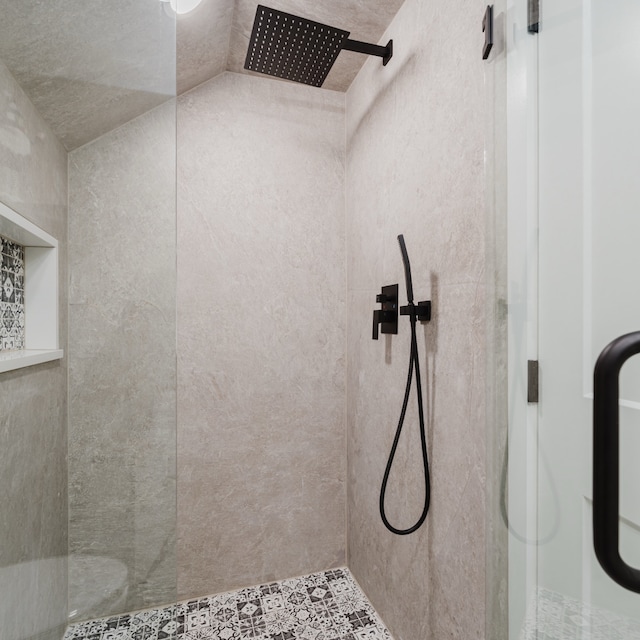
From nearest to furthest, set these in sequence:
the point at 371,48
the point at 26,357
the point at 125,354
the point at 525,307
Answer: the point at 26,357
the point at 525,307
the point at 125,354
the point at 371,48

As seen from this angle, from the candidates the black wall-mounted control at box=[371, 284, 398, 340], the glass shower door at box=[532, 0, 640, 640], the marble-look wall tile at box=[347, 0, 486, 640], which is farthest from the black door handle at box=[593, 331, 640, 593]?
the black wall-mounted control at box=[371, 284, 398, 340]

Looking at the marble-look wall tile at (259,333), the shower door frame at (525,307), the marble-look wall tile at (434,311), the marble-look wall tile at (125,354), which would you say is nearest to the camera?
the shower door frame at (525,307)

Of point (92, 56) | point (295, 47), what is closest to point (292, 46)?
point (295, 47)

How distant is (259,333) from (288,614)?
45.5 inches

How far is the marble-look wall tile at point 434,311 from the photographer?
1.04 metres

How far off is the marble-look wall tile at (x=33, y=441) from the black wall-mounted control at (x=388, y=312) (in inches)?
38.8

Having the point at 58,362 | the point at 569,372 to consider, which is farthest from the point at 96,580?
the point at 569,372

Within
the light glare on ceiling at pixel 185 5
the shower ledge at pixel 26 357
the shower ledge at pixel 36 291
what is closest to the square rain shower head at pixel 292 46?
the light glare on ceiling at pixel 185 5

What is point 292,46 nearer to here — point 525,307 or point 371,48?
point 371,48

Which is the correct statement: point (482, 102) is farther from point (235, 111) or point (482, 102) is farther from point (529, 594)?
point (235, 111)

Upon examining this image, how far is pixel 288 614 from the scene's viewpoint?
1605mm

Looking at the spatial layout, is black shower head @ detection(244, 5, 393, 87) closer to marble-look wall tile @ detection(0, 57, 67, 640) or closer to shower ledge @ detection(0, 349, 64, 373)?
marble-look wall tile @ detection(0, 57, 67, 640)

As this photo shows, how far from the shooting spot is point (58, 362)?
712 millimetres

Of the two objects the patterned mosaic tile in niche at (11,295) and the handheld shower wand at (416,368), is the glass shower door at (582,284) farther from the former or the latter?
the patterned mosaic tile in niche at (11,295)
